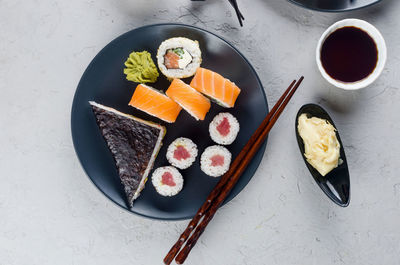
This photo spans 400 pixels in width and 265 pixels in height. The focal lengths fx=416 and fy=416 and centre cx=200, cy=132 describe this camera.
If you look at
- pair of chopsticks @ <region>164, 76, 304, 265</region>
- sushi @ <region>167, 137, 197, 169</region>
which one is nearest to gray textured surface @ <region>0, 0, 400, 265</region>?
pair of chopsticks @ <region>164, 76, 304, 265</region>

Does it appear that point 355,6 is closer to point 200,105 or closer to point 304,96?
point 304,96

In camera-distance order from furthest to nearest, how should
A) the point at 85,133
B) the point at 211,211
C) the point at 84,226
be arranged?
→ 1. the point at 84,226
2. the point at 85,133
3. the point at 211,211

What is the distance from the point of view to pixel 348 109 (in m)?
2.10

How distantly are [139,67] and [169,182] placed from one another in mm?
567

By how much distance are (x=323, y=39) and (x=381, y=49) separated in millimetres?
271

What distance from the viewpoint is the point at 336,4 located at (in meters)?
1.96

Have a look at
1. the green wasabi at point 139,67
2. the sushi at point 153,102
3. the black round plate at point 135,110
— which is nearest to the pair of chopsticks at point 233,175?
the black round plate at point 135,110

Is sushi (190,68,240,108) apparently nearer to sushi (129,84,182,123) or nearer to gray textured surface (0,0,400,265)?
sushi (129,84,182,123)

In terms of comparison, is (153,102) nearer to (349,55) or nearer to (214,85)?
(214,85)

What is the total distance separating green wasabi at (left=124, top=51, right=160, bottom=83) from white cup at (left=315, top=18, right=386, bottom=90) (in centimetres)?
78

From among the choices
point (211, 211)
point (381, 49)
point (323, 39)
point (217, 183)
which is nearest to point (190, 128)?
point (217, 183)

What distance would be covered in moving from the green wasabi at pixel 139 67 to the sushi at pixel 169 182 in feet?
1.50

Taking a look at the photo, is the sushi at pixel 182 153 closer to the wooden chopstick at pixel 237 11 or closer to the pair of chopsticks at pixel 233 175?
the pair of chopsticks at pixel 233 175

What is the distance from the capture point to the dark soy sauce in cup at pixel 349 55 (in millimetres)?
1935
